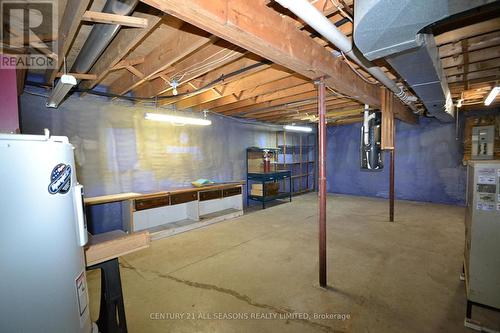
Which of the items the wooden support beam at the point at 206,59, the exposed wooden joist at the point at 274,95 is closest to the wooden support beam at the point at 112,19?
the wooden support beam at the point at 206,59

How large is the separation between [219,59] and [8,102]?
5.97 ft

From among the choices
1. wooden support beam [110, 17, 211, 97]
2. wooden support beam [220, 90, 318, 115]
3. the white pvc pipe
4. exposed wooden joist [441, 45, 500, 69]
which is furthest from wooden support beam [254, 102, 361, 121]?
wooden support beam [110, 17, 211, 97]

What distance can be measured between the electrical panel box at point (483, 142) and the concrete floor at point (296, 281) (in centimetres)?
250

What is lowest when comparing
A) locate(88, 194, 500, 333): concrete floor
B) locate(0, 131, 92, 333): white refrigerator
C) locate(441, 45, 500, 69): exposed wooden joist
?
locate(88, 194, 500, 333): concrete floor

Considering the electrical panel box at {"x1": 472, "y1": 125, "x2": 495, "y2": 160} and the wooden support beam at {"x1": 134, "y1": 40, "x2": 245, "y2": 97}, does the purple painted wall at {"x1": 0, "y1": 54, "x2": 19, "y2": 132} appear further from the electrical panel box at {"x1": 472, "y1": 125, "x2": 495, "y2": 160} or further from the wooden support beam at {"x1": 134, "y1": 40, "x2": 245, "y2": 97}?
the electrical panel box at {"x1": 472, "y1": 125, "x2": 495, "y2": 160}

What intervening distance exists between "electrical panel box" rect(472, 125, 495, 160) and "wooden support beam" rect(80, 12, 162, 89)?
279 inches

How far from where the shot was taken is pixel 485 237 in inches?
73.5

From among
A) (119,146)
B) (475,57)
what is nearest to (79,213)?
(119,146)

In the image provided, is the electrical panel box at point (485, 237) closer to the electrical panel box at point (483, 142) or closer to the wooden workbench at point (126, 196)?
the wooden workbench at point (126, 196)

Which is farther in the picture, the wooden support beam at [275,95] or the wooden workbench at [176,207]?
the wooden workbench at [176,207]

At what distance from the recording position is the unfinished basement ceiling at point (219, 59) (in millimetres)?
1918

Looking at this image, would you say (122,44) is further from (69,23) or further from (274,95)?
(274,95)

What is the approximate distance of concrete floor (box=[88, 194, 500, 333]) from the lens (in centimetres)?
194

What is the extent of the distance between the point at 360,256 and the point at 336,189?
17.4ft
